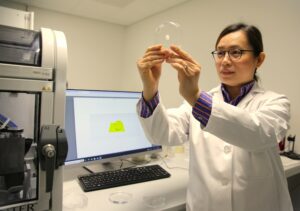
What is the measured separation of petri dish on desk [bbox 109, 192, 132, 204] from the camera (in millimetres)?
953

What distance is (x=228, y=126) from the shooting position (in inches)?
29.3

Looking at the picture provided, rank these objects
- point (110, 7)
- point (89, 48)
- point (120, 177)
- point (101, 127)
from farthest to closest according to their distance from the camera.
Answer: point (89, 48)
point (110, 7)
point (101, 127)
point (120, 177)

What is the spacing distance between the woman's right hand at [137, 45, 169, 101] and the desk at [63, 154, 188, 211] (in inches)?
16.5

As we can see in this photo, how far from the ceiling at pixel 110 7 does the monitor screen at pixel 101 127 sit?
1808mm

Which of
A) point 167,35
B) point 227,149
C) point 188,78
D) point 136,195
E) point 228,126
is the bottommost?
point 136,195

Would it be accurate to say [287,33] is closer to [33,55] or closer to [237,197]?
[237,197]

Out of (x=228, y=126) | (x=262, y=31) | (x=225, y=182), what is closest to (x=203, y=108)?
(x=228, y=126)

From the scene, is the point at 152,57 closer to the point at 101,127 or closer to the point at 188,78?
the point at 188,78

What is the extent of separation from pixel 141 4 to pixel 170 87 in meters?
1.07

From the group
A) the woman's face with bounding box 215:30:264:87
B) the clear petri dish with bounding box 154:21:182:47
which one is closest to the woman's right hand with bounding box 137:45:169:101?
the clear petri dish with bounding box 154:21:182:47

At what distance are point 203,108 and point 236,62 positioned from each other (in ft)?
1.14

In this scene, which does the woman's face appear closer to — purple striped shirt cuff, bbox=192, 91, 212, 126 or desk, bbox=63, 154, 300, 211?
purple striped shirt cuff, bbox=192, 91, 212, 126

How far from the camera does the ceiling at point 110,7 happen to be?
2873 millimetres

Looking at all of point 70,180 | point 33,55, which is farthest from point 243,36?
point 70,180
